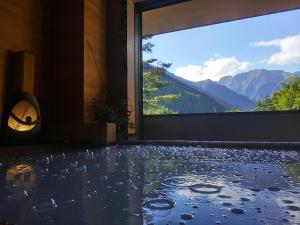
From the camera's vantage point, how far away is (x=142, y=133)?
4.87 metres

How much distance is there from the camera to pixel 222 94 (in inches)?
223

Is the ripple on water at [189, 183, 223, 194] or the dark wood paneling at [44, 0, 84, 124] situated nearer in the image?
the ripple on water at [189, 183, 223, 194]

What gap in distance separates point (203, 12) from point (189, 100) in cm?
158

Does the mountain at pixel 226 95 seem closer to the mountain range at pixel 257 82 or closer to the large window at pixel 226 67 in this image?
the large window at pixel 226 67

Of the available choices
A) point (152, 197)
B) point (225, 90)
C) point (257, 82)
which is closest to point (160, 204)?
point (152, 197)

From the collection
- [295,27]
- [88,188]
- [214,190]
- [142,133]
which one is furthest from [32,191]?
[295,27]

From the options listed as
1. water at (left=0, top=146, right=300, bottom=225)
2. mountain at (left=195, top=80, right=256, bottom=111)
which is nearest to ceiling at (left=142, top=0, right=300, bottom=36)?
mountain at (left=195, top=80, right=256, bottom=111)

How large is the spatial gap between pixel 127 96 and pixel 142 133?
0.74m

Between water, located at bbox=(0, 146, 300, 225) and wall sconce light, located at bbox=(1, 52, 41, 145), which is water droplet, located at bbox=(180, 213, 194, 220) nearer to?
water, located at bbox=(0, 146, 300, 225)

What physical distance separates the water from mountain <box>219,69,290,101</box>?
3.99 m

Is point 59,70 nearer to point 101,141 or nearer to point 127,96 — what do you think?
point 127,96

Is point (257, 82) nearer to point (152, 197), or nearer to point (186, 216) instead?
point (152, 197)

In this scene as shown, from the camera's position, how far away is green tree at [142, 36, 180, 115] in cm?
512

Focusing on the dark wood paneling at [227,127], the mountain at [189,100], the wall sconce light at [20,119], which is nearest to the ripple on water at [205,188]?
the wall sconce light at [20,119]
